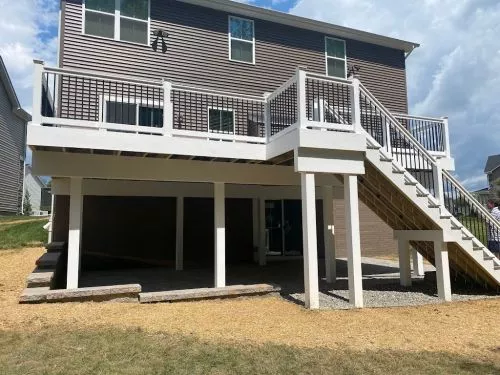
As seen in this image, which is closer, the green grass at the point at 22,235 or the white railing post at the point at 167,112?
the white railing post at the point at 167,112

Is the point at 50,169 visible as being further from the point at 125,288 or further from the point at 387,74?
the point at 387,74

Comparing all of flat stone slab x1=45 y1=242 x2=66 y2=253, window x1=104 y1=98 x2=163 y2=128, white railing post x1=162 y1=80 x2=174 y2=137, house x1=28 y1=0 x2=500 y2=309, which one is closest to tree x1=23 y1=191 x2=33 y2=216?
house x1=28 y1=0 x2=500 y2=309

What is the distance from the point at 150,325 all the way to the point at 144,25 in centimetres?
910

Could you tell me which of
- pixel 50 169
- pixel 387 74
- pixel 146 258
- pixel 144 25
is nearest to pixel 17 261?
pixel 146 258

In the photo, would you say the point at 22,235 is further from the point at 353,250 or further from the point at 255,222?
the point at 353,250

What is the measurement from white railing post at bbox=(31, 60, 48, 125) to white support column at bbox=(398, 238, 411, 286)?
24.4 ft

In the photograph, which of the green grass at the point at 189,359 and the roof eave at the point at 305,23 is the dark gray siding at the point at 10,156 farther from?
the green grass at the point at 189,359

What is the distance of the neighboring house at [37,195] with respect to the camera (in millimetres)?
32072

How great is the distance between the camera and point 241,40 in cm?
1338

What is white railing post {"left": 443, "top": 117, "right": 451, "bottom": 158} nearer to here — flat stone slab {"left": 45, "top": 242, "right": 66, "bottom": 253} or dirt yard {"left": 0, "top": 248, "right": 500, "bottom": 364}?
dirt yard {"left": 0, "top": 248, "right": 500, "bottom": 364}

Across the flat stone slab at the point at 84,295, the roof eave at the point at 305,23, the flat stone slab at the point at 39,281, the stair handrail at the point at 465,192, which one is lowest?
the flat stone slab at the point at 84,295

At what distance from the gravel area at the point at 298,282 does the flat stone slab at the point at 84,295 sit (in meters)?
1.46

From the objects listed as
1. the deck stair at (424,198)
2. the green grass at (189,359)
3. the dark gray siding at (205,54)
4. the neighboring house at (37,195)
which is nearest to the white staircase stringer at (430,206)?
the deck stair at (424,198)

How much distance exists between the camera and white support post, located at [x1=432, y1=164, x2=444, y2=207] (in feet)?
26.2
